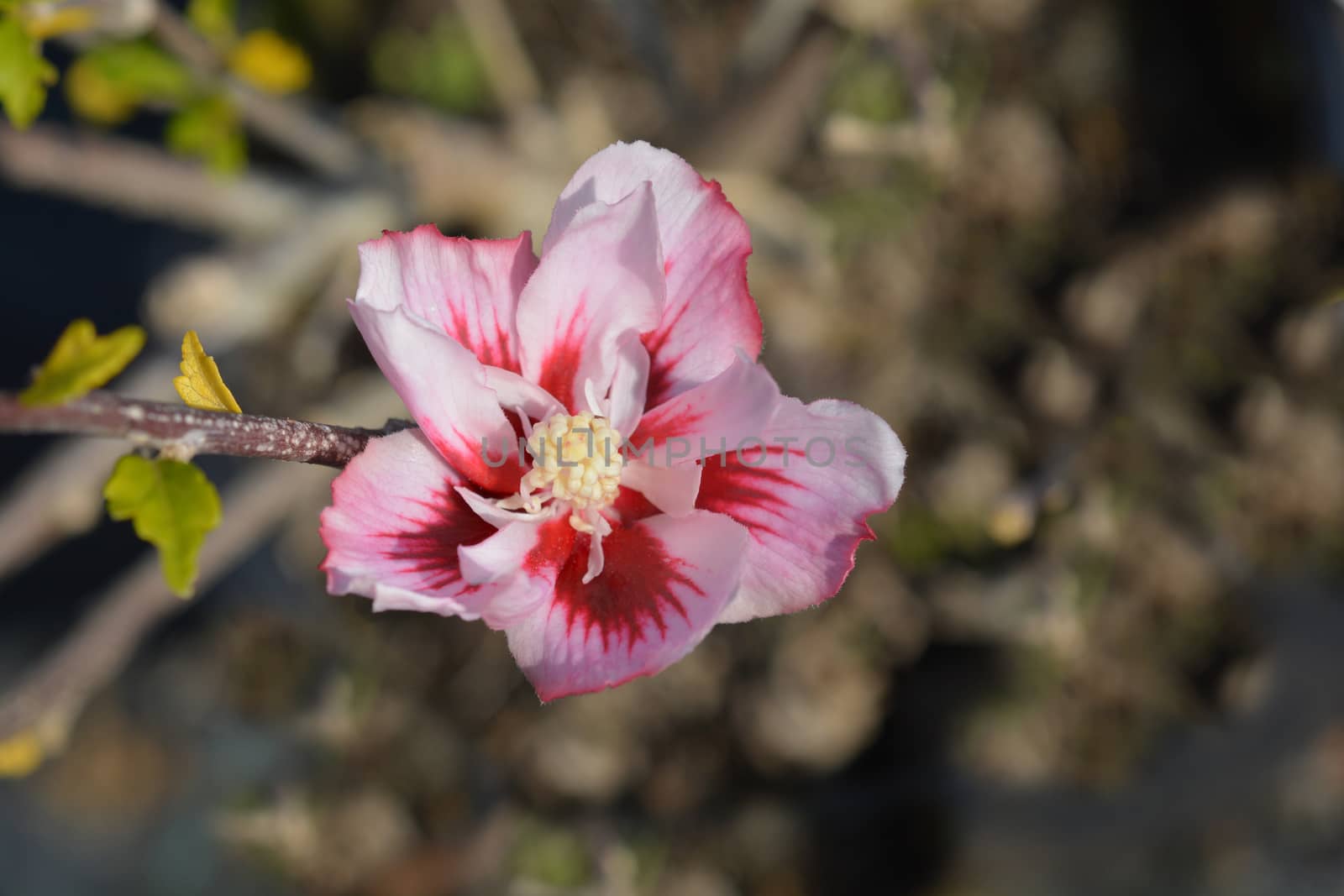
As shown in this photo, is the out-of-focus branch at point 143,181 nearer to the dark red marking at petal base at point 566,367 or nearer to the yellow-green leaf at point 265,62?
the yellow-green leaf at point 265,62

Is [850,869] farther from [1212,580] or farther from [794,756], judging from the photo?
[1212,580]

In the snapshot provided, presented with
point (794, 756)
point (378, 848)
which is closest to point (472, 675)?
point (378, 848)

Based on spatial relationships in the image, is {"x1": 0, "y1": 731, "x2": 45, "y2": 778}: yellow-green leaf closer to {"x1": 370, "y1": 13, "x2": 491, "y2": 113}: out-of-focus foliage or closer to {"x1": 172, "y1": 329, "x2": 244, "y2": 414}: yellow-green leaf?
{"x1": 172, "y1": 329, "x2": 244, "y2": 414}: yellow-green leaf

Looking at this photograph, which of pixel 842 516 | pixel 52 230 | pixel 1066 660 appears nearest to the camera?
pixel 842 516

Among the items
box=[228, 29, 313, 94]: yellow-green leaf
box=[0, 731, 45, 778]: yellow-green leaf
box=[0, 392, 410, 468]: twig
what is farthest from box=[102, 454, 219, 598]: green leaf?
box=[228, 29, 313, 94]: yellow-green leaf

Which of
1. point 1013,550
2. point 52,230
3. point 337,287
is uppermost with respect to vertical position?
point 52,230

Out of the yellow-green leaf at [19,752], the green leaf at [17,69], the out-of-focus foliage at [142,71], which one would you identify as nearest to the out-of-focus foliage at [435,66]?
the out-of-focus foliage at [142,71]
